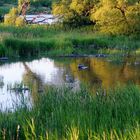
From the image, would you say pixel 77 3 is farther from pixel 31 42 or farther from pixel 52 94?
pixel 52 94

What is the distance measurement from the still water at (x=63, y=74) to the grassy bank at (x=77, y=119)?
555cm

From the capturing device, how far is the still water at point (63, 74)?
56.2ft

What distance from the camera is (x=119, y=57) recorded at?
2541 centimetres

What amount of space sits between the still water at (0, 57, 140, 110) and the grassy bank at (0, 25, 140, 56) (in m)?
1.71

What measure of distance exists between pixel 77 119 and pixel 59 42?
1949 centimetres

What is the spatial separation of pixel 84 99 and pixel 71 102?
0.56 m

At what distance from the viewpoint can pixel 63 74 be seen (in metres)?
20.7

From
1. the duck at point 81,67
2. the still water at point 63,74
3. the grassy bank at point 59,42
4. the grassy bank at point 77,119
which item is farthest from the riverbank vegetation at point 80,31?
the grassy bank at point 77,119

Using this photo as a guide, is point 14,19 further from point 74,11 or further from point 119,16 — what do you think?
point 119,16

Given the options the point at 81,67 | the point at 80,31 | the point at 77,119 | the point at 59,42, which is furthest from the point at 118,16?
the point at 77,119

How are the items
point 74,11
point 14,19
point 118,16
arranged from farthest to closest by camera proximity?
point 14,19, point 74,11, point 118,16

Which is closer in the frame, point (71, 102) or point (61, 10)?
point (71, 102)

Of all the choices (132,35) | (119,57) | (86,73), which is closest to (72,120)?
(86,73)

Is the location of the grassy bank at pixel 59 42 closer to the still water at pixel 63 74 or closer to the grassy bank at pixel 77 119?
the still water at pixel 63 74
